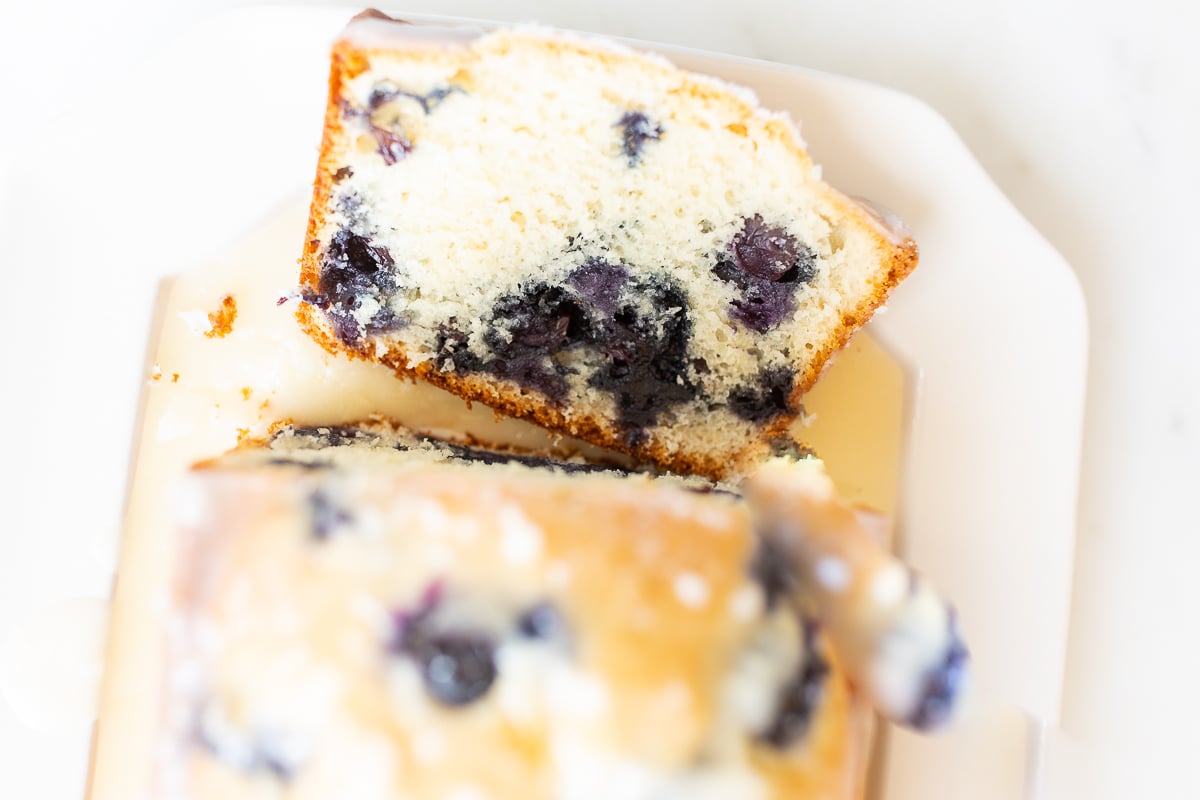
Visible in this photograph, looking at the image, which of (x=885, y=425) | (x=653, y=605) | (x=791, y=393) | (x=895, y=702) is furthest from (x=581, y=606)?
(x=885, y=425)

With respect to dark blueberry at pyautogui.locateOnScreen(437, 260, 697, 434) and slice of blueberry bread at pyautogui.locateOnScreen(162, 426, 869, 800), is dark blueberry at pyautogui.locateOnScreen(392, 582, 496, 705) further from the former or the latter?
dark blueberry at pyautogui.locateOnScreen(437, 260, 697, 434)

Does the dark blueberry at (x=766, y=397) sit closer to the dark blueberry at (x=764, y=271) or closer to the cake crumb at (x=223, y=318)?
the dark blueberry at (x=764, y=271)

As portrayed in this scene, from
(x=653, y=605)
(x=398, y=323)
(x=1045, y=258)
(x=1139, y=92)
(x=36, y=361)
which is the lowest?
(x=36, y=361)

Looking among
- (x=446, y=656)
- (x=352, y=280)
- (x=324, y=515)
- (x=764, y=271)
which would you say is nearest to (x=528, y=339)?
(x=352, y=280)

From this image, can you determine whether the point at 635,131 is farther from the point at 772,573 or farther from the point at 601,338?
the point at 772,573

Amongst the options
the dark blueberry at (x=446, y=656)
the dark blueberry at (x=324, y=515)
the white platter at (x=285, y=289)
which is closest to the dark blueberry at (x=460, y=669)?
the dark blueberry at (x=446, y=656)

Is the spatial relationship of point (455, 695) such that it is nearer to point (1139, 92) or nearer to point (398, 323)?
point (398, 323)
